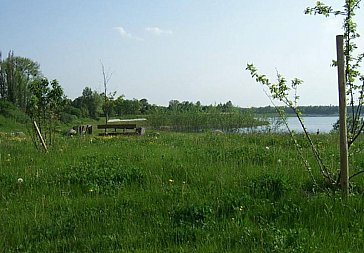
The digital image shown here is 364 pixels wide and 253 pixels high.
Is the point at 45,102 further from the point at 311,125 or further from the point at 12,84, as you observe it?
the point at 12,84

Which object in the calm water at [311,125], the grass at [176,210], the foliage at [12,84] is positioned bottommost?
the grass at [176,210]

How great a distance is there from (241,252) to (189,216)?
1.10 metres

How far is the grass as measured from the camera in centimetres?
393

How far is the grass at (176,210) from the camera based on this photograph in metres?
3.93

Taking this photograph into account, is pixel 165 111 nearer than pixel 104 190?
No

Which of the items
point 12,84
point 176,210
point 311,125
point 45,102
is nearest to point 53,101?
point 45,102

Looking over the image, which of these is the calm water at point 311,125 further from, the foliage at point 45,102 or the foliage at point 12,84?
the foliage at point 12,84

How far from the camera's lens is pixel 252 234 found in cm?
399

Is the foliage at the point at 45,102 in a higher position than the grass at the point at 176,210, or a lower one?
higher

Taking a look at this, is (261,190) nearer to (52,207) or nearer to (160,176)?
(160,176)

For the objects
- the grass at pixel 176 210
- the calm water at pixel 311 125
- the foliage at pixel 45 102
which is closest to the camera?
the grass at pixel 176 210

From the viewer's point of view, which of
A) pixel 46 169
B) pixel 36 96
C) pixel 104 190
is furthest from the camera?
pixel 36 96

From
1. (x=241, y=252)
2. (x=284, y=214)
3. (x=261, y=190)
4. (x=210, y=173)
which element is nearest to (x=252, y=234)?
(x=241, y=252)

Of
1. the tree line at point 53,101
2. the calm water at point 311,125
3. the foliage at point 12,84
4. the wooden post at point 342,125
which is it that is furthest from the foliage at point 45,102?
the foliage at point 12,84
